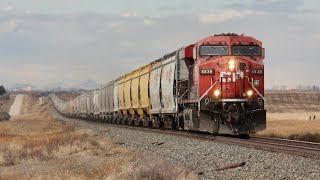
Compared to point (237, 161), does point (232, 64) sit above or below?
above

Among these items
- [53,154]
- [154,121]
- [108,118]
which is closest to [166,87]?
[154,121]

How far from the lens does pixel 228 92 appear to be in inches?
821

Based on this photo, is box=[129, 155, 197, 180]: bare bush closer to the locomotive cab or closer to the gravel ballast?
the gravel ballast

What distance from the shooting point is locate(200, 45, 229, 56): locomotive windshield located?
21.4 meters

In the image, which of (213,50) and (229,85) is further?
(213,50)

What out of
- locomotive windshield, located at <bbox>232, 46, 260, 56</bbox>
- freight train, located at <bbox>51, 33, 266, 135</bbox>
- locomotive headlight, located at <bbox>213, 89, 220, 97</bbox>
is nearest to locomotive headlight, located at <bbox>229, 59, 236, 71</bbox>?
freight train, located at <bbox>51, 33, 266, 135</bbox>

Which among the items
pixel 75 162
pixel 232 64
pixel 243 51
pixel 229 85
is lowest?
pixel 75 162

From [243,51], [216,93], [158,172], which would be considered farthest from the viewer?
[243,51]

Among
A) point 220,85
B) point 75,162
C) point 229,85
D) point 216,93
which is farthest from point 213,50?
point 75,162

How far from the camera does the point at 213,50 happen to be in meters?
21.4

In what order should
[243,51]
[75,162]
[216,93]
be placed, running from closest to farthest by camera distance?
[75,162] → [216,93] → [243,51]

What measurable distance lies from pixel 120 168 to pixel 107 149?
755 cm

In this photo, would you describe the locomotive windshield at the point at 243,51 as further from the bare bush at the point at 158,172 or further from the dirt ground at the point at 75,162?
the bare bush at the point at 158,172

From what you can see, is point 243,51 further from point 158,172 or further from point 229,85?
point 158,172
